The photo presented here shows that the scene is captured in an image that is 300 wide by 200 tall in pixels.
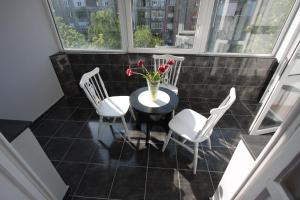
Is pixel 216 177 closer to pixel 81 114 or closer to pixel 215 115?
pixel 215 115

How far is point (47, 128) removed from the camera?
217cm

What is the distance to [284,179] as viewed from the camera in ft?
2.05

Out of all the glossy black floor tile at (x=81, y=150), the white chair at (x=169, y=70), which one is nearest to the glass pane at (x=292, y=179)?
the white chair at (x=169, y=70)

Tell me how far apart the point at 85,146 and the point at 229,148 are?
1767 millimetres

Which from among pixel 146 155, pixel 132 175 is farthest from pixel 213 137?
pixel 132 175

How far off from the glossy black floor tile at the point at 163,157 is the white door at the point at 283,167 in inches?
41.6

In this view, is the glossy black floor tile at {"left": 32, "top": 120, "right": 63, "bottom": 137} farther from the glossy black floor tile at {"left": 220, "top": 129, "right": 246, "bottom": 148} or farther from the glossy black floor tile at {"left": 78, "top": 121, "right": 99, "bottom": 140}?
the glossy black floor tile at {"left": 220, "top": 129, "right": 246, "bottom": 148}

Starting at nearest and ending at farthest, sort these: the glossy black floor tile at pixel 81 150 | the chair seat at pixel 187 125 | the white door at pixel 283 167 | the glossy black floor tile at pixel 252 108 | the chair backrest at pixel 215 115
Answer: the white door at pixel 283 167 < the chair backrest at pixel 215 115 < the chair seat at pixel 187 125 < the glossy black floor tile at pixel 81 150 < the glossy black floor tile at pixel 252 108

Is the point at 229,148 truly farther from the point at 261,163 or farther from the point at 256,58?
the point at 256,58

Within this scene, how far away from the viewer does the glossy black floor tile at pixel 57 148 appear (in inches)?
71.2

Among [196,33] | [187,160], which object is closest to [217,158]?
[187,160]

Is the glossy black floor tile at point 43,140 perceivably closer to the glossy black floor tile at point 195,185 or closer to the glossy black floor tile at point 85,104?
the glossy black floor tile at point 85,104

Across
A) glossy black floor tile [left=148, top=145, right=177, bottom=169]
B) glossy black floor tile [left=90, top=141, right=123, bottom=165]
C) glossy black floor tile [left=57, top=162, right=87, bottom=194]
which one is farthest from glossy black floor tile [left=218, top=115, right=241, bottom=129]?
glossy black floor tile [left=57, top=162, right=87, bottom=194]

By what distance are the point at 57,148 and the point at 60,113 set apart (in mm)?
736
